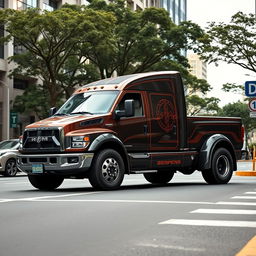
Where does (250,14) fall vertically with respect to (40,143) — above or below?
above

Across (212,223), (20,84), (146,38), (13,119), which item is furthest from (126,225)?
(20,84)

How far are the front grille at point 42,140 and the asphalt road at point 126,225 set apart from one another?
1792mm

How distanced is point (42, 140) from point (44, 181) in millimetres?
1529

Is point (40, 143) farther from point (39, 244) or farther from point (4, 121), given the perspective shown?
point (4, 121)

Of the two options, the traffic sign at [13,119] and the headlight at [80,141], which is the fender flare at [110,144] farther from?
the traffic sign at [13,119]

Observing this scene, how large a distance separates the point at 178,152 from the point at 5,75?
104 feet

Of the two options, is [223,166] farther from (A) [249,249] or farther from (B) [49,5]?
(B) [49,5]

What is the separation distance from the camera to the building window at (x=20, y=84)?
46938 mm

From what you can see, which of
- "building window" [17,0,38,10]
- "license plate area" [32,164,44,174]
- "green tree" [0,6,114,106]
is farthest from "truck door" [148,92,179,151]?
"building window" [17,0,38,10]

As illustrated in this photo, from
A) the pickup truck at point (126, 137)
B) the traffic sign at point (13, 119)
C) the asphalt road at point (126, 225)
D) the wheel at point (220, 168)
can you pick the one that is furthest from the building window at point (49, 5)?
the asphalt road at point (126, 225)

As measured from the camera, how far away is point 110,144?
42.3 ft

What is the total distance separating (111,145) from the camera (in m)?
12.9

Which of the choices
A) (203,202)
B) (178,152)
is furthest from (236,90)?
(203,202)

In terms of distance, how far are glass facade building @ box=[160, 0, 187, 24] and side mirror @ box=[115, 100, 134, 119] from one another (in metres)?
76.1
